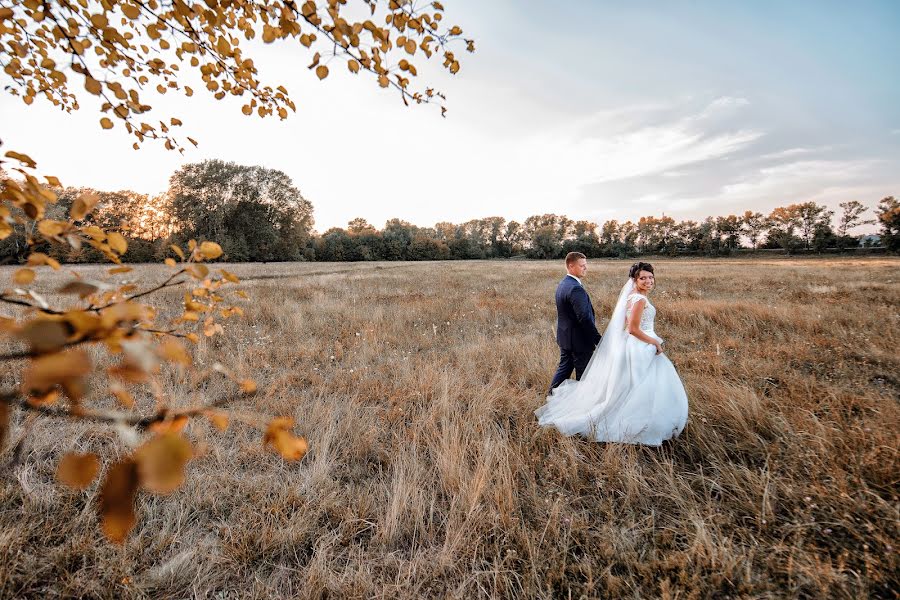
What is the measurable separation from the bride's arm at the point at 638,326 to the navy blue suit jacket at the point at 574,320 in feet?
1.90

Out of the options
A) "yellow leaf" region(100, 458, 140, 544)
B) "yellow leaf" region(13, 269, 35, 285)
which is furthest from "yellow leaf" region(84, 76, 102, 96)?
"yellow leaf" region(100, 458, 140, 544)

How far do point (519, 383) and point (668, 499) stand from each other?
2710mm

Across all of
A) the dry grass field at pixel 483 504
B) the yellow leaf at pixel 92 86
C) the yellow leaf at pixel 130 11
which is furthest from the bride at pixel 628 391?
the yellow leaf at pixel 130 11

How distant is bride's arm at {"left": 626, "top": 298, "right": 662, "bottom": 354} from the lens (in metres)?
4.43

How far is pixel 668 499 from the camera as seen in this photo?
10.5 ft

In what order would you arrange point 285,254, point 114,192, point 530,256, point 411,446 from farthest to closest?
point 530,256
point 285,254
point 114,192
point 411,446

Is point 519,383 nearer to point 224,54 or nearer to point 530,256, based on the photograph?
point 224,54

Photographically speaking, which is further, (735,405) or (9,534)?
(735,405)

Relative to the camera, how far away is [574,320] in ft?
17.2

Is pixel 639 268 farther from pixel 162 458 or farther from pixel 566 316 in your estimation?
pixel 162 458

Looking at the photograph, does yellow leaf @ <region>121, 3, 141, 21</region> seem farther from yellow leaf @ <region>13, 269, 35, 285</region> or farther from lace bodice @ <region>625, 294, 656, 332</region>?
lace bodice @ <region>625, 294, 656, 332</region>

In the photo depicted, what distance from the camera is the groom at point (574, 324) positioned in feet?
16.5

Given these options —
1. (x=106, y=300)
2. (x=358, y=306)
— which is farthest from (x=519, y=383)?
(x=358, y=306)

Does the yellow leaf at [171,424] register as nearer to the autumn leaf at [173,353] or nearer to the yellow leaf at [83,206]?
the autumn leaf at [173,353]
